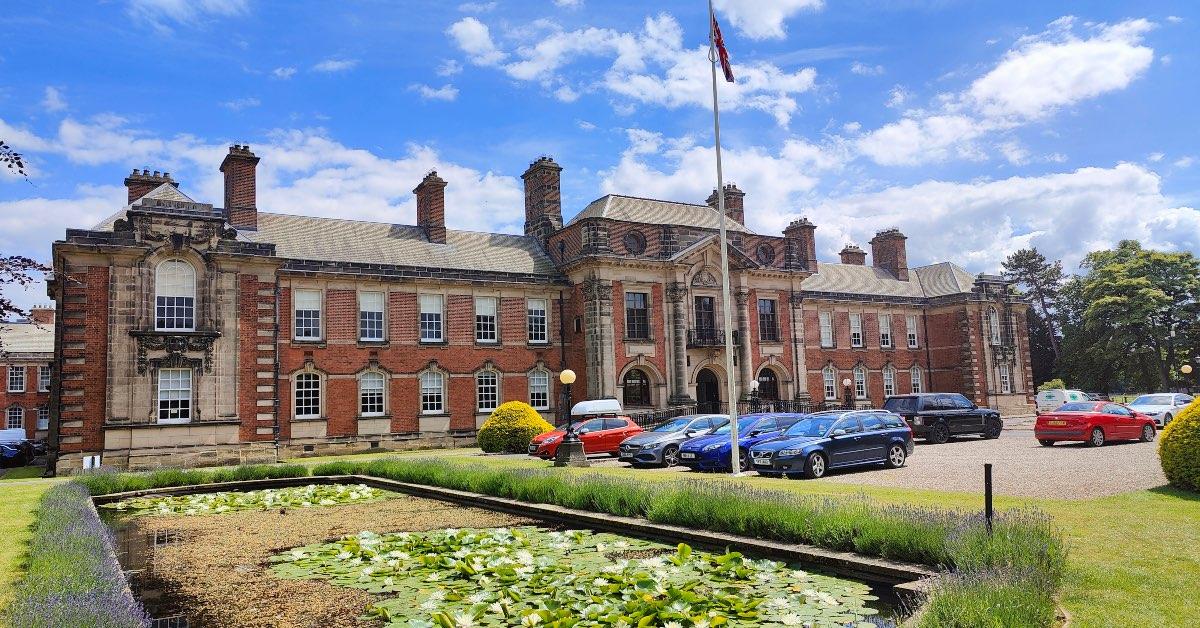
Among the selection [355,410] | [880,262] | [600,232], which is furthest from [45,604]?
[880,262]

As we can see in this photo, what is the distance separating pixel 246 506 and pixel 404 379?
17.4 metres

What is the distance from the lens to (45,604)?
683 cm

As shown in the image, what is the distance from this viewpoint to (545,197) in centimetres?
4316

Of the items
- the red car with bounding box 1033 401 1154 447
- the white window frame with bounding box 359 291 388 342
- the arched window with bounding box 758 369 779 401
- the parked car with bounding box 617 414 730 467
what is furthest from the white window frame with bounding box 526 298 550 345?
the red car with bounding box 1033 401 1154 447

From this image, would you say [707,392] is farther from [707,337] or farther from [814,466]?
[814,466]

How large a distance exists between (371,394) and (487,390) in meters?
5.38

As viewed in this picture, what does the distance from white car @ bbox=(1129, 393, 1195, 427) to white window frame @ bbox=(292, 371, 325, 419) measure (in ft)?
103

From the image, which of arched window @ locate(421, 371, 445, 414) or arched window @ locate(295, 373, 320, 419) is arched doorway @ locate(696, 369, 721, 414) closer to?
arched window @ locate(421, 371, 445, 414)

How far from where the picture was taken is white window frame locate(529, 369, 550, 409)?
37938 millimetres

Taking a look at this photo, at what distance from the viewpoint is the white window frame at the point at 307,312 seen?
108 ft

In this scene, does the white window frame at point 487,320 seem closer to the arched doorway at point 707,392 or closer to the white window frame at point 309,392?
the white window frame at point 309,392

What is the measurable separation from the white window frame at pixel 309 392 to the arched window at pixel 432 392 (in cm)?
435

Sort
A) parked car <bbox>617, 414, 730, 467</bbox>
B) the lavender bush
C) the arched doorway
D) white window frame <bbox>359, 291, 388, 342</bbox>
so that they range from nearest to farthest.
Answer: the lavender bush
parked car <bbox>617, 414, 730, 467</bbox>
white window frame <bbox>359, 291, 388, 342</bbox>
the arched doorway

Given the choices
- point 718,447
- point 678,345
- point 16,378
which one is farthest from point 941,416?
point 16,378
